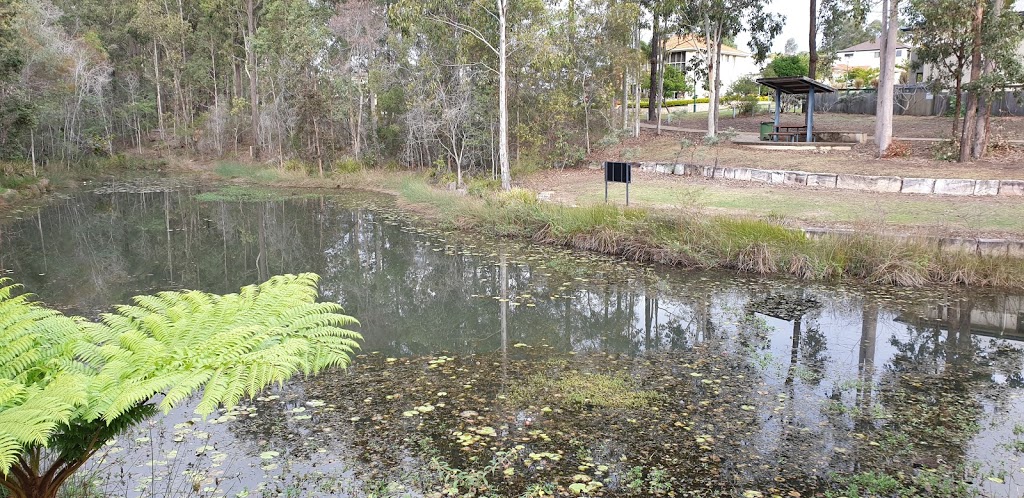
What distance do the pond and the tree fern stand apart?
4.48 feet

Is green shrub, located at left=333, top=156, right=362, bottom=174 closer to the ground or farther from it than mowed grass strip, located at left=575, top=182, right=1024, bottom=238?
farther from it

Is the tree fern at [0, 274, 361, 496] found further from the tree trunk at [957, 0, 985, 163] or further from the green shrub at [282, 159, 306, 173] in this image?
the green shrub at [282, 159, 306, 173]

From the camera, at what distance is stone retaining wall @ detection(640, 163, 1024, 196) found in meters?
14.4

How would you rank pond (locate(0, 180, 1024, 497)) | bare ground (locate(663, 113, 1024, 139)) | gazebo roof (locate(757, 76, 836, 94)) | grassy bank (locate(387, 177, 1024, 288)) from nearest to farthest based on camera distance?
1. pond (locate(0, 180, 1024, 497))
2. grassy bank (locate(387, 177, 1024, 288))
3. gazebo roof (locate(757, 76, 836, 94))
4. bare ground (locate(663, 113, 1024, 139))

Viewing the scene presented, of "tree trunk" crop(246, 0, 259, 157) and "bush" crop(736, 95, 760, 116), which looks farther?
"bush" crop(736, 95, 760, 116)

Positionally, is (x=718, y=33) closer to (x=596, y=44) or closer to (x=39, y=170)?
(x=596, y=44)

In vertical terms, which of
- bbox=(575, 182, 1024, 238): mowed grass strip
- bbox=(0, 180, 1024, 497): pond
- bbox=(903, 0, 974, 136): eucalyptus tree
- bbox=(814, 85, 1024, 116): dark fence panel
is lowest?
bbox=(0, 180, 1024, 497): pond

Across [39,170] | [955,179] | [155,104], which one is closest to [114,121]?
[155,104]

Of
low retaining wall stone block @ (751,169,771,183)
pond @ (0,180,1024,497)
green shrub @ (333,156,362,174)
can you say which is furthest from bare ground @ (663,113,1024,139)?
pond @ (0,180,1024,497)

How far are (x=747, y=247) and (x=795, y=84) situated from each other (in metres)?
13.9

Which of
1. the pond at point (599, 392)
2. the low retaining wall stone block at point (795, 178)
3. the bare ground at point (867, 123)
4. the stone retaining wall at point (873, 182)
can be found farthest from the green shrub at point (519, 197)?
the bare ground at point (867, 123)

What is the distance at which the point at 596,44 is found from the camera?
24.2 metres

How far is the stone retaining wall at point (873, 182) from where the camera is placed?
14.4 metres

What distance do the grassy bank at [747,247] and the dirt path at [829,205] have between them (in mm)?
711
